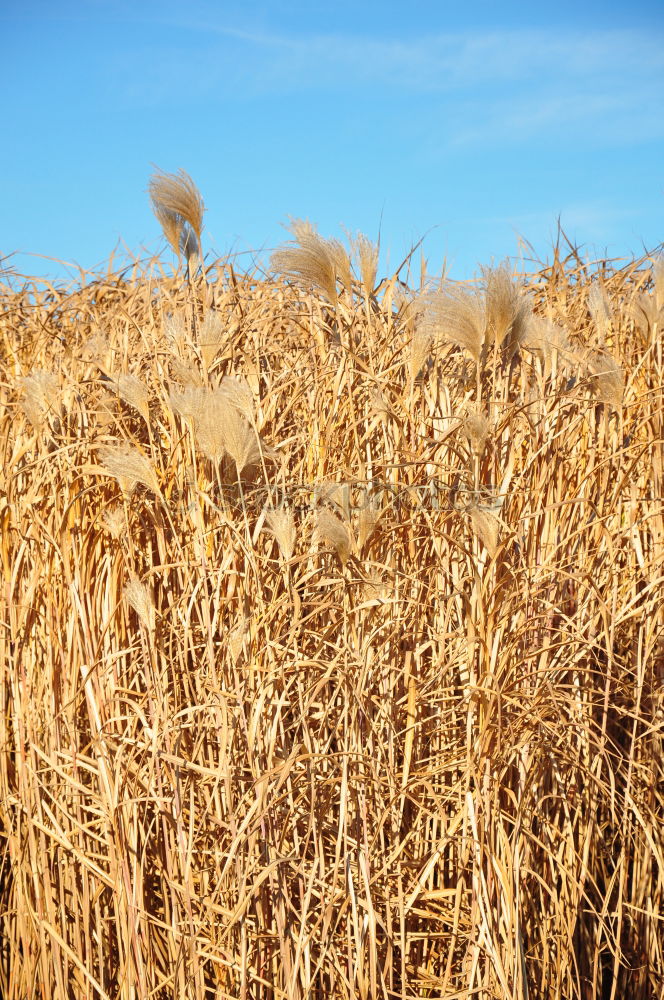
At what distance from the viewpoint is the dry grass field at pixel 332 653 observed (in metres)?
1.33

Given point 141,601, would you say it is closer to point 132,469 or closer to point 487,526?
point 132,469

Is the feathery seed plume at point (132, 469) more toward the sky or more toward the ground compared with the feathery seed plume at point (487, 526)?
more toward the sky

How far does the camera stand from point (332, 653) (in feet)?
4.77

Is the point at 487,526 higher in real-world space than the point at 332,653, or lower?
higher

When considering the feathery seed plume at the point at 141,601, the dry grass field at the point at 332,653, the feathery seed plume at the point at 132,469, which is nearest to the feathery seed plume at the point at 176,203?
the dry grass field at the point at 332,653

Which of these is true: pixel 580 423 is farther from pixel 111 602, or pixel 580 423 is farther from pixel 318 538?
pixel 111 602

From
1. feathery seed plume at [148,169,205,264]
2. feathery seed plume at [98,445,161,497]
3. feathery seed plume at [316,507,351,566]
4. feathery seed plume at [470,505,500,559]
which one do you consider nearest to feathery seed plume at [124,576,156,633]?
feathery seed plume at [98,445,161,497]

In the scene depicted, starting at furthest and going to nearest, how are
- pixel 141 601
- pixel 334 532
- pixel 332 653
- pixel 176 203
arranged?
pixel 176 203 < pixel 332 653 < pixel 141 601 < pixel 334 532

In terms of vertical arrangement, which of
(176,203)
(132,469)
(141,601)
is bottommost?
(141,601)

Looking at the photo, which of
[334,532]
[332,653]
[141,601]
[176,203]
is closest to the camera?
[334,532]

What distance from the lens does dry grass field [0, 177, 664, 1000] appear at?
1327mm

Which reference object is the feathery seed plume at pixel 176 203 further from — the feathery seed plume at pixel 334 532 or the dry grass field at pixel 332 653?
the feathery seed plume at pixel 334 532

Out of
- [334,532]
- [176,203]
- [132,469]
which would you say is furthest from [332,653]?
[176,203]

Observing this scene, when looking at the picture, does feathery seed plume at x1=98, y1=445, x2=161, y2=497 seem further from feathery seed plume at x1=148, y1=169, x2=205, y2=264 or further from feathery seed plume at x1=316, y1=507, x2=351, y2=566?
feathery seed plume at x1=148, y1=169, x2=205, y2=264
